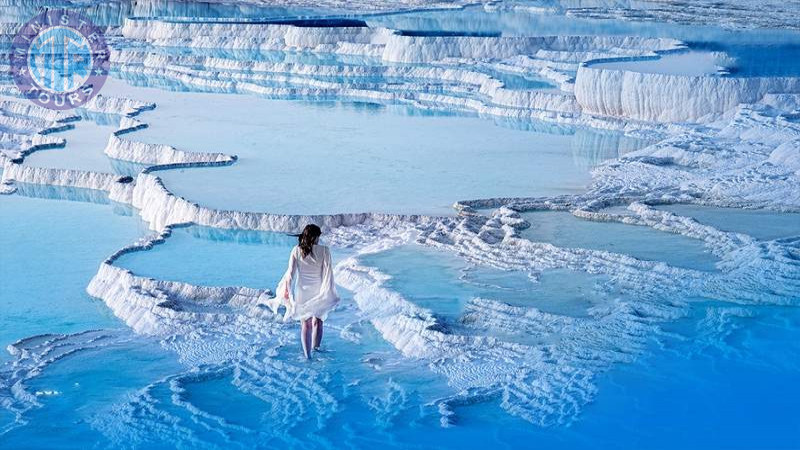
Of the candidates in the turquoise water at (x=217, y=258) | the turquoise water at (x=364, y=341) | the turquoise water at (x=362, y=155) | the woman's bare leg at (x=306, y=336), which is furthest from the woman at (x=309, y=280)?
the turquoise water at (x=362, y=155)

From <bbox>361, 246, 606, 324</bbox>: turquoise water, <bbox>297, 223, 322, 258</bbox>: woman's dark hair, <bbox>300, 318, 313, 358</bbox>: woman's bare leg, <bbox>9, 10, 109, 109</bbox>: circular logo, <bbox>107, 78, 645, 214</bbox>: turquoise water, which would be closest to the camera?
<bbox>297, 223, 322, 258</bbox>: woman's dark hair

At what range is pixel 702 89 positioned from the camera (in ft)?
34.1

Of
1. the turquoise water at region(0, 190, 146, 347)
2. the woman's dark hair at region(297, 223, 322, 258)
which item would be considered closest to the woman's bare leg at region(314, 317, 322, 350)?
the woman's dark hair at region(297, 223, 322, 258)

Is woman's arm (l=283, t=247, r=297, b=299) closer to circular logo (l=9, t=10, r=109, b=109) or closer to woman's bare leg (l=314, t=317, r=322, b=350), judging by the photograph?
woman's bare leg (l=314, t=317, r=322, b=350)

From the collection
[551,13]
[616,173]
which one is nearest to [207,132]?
[616,173]

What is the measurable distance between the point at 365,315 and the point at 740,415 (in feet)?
5.86

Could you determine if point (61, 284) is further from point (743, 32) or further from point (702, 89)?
point (743, 32)

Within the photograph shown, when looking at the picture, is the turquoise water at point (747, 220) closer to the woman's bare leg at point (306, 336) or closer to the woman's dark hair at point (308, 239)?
the woman's bare leg at point (306, 336)

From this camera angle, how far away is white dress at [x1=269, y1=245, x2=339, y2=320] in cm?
442

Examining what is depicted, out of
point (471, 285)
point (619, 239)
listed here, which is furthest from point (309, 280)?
point (619, 239)

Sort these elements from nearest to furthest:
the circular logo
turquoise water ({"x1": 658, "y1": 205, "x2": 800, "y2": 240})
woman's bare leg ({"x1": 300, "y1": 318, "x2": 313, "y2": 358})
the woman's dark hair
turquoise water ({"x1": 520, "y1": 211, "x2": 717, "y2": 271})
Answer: the woman's dark hair < woman's bare leg ({"x1": 300, "y1": 318, "x2": 313, "y2": 358}) < turquoise water ({"x1": 520, "y1": 211, "x2": 717, "y2": 271}) < turquoise water ({"x1": 658, "y1": 205, "x2": 800, "y2": 240}) < the circular logo

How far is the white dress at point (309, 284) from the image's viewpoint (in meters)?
4.42

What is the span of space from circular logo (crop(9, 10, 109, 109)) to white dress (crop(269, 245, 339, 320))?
8.77 meters

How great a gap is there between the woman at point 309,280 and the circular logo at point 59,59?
8.77m
